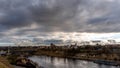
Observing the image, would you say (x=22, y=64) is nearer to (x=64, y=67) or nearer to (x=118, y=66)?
(x=64, y=67)

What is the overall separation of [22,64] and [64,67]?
2374 cm

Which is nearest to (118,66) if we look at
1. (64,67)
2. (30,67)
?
(64,67)

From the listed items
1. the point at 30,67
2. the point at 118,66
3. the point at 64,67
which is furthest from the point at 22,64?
the point at 118,66

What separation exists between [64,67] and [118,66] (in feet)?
91.1

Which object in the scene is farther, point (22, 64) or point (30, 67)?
point (22, 64)

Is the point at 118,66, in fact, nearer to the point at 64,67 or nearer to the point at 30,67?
the point at 64,67

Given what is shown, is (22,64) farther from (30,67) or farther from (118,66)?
(118,66)

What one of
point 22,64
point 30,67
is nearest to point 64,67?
point 30,67

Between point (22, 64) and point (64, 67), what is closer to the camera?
point (64, 67)

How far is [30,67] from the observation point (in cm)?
9062

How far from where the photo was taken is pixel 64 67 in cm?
8806

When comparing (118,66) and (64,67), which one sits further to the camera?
(118,66)

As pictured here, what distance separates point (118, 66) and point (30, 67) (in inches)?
1697

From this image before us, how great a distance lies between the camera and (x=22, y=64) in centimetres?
9850
